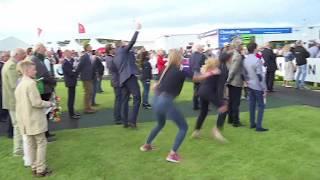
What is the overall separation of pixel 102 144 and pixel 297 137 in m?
3.70

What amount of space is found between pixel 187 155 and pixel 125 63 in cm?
296

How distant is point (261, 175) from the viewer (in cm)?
648

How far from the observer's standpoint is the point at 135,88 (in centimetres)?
967

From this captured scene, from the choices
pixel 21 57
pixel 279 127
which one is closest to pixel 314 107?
pixel 279 127

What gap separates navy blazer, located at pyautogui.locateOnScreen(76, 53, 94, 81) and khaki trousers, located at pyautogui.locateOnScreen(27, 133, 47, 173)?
5073 mm

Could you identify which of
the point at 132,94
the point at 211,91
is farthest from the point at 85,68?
the point at 211,91

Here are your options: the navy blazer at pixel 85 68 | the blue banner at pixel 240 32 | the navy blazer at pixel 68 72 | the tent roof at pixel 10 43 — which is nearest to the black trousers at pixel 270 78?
the navy blazer at pixel 85 68

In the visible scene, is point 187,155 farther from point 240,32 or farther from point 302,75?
point 240,32

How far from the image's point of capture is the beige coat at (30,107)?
636cm

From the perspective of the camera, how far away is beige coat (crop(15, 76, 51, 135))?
20.9 feet

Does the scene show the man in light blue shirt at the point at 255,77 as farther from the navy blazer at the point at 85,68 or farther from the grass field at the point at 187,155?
the navy blazer at the point at 85,68

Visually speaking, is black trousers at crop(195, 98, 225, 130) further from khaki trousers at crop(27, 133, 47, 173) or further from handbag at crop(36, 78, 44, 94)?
khaki trousers at crop(27, 133, 47, 173)

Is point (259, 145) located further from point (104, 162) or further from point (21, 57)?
point (21, 57)

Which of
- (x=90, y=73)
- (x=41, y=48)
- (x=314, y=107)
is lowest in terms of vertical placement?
(x=314, y=107)
